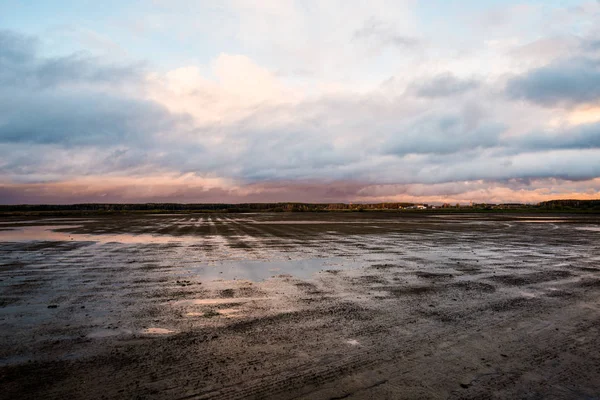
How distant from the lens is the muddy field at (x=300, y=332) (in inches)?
196

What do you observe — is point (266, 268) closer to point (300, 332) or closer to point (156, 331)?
point (156, 331)

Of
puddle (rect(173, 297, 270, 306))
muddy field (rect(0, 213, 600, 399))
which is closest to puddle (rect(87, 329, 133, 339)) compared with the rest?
muddy field (rect(0, 213, 600, 399))

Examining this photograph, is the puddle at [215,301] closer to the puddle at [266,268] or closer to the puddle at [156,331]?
the puddle at [156,331]

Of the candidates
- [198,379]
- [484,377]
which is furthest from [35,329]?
[484,377]

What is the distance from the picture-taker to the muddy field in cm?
497

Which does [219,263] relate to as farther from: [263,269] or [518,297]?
[518,297]

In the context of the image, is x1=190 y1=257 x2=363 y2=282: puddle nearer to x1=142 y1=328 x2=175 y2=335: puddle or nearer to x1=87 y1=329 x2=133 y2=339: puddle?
x1=142 y1=328 x2=175 y2=335: puddle

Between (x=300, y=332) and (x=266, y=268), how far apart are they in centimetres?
753

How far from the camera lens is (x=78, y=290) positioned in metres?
10.8

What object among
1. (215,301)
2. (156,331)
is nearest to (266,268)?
(215,301)

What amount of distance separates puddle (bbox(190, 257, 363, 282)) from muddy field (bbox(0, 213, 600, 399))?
117 millimetres

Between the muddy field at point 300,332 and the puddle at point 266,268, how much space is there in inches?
4.6

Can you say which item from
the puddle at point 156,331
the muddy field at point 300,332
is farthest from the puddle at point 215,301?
the puddle at point 156,331

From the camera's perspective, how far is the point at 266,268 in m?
14.5
